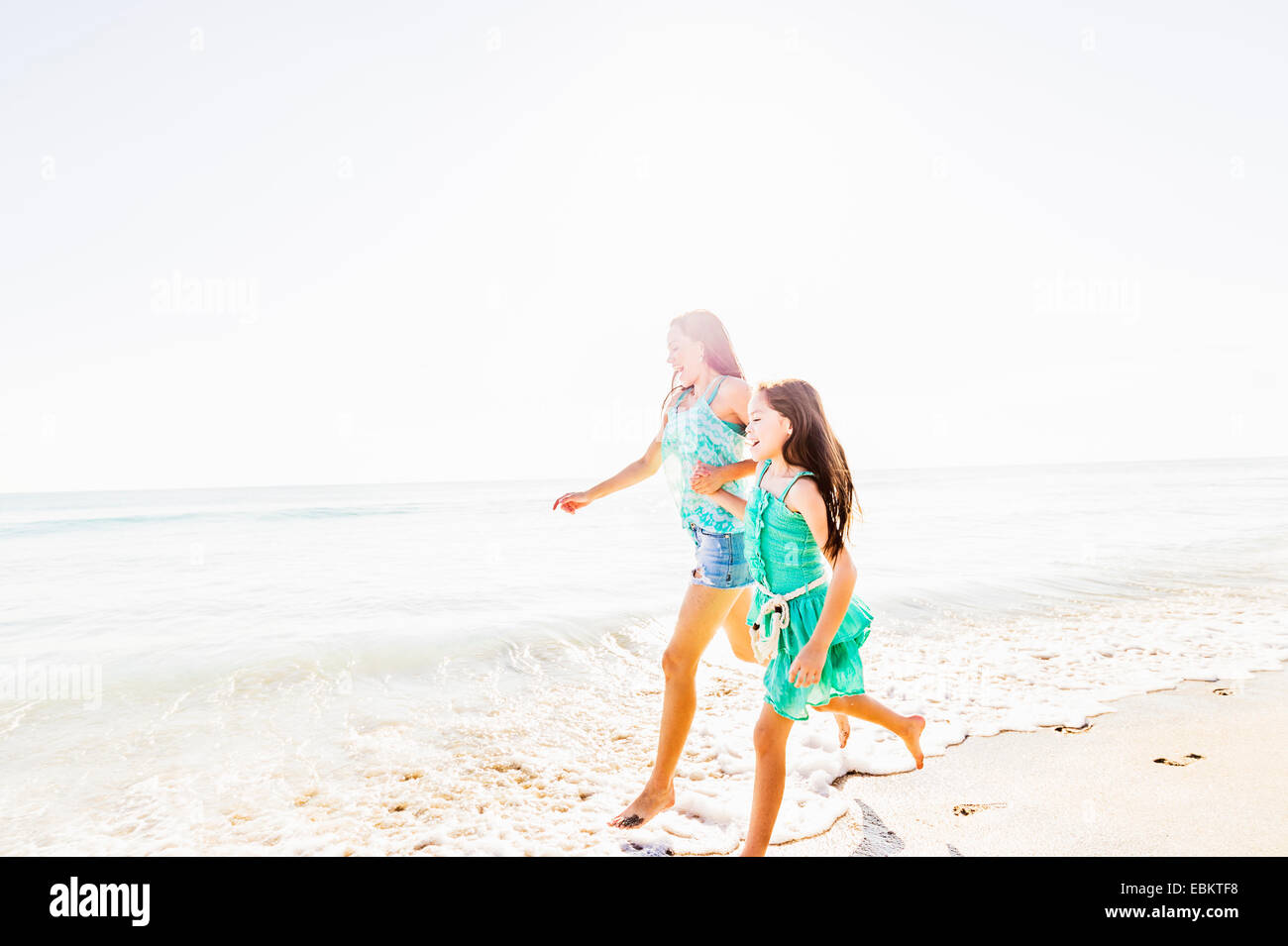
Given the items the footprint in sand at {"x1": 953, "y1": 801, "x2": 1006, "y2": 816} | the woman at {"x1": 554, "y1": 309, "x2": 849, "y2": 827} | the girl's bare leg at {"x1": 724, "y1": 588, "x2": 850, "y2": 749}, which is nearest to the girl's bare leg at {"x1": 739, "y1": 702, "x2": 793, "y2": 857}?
the woman at {"x1": 554, "y1": 309, "x2": 849, "y2": 827}

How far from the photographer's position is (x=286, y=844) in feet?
10.7

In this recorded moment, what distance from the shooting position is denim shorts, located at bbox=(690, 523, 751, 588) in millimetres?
3275

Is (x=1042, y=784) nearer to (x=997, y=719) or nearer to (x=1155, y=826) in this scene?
(x=1155, y=826)

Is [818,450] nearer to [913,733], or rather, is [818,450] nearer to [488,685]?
[913,733]

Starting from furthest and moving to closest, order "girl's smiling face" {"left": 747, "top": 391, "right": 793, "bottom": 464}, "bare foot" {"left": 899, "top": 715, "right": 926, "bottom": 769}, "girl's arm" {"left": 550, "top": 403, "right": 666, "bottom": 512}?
"girl's arm" {"left": 550, "top": 403, "right": 666, "bottom": 512} < "bare foot" {"left": 899, "top": 715, "right": 926, "bottom": 769} < "girl's smiling face" {"left": 747, "top": 391, "right": 793, "bottom": 464}

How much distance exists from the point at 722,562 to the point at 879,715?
937 millimetres

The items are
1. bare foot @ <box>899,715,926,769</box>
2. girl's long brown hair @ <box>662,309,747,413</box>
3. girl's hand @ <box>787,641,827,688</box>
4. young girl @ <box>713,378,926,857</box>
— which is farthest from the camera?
girl's long brown hair @ <box>662,309,747,413</box>

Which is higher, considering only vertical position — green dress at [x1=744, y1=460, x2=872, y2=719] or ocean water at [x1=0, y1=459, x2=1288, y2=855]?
green dress at [x1=744, y1=460, x2=872, y2=719]

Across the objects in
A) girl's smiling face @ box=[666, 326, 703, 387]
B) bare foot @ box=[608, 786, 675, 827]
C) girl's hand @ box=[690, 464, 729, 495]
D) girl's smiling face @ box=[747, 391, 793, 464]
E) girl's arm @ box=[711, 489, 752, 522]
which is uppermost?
girl's smiling face @ box=[666, 326, 703, 387]

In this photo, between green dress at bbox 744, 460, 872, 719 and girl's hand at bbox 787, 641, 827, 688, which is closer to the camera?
girl's hand at bbox 787, 641, 827, 688

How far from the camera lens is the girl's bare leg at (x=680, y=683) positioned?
10.7ft

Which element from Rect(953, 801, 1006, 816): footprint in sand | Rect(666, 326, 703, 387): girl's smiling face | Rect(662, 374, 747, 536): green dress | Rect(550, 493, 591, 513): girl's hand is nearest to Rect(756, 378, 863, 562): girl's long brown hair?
Rect(662, 374, 747, 536): green dress

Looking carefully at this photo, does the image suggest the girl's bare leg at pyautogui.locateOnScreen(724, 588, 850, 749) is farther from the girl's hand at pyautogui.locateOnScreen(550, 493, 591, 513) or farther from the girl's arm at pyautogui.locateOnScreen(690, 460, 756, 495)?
the girl's hand at pyautogui.locateOnScreen(550, 493, 591, 513)

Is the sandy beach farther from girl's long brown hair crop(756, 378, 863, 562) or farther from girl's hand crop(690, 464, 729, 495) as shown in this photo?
girl's hand crop(690, 464, 729, 495)
